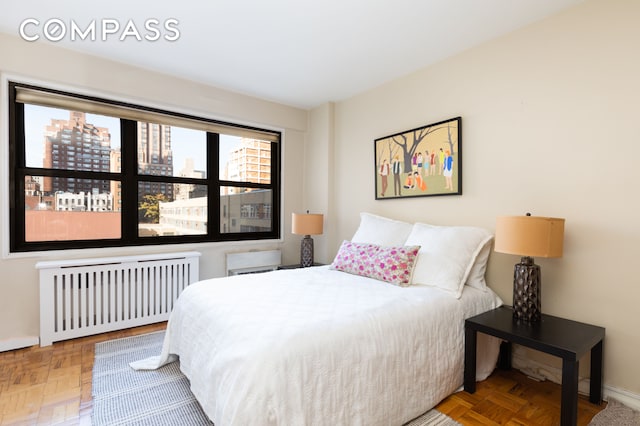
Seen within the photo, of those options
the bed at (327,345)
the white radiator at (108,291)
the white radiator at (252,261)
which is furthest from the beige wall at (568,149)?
the white radiator at (108,291)

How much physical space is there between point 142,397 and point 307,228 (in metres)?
2.07

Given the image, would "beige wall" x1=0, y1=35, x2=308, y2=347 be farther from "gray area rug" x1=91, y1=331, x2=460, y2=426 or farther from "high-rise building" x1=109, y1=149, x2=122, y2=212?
"gray area rug" x1=91, y1=331, x2=460, y2=426

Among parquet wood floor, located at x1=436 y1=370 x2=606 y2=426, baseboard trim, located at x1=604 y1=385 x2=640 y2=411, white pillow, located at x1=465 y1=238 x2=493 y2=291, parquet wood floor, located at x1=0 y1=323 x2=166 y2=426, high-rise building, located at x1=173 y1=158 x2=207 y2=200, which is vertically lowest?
parquet wood floor, located at x1=436 y1=370 x2=606 y2=426

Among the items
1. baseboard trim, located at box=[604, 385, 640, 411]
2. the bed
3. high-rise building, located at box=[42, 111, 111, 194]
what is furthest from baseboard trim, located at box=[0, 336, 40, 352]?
baseboard trim, located at box=[604, 385, 640, 411]

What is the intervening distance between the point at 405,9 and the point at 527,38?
93cm

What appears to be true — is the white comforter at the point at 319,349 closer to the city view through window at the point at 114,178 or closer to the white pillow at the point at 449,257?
the white pillow at the point at 449,257

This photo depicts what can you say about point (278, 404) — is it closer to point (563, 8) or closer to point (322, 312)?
point (322, 312)

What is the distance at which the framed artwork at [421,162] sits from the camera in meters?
2.61

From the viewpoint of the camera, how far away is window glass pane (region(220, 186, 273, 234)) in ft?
12.2

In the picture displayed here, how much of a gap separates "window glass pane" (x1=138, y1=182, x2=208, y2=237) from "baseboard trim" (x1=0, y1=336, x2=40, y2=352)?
1147 mm

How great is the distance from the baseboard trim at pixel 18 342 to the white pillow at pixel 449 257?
309 centimetres

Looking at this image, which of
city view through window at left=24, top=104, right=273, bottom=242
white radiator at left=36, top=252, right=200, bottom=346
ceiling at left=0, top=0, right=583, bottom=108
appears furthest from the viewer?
city view through window at left=24, top=104, right=273, bottom=242

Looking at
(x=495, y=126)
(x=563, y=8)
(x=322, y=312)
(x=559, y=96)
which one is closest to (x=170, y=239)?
(x=322, y=312)

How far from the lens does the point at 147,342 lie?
2.67 meters
